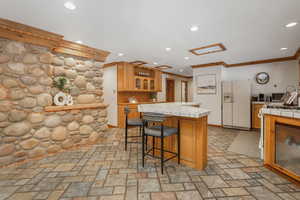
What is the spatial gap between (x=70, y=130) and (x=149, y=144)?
6.13 feet

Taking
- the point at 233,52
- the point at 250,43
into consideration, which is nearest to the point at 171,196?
the point at 250,43

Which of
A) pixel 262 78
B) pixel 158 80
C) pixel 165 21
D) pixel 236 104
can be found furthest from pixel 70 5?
pixel 262 78

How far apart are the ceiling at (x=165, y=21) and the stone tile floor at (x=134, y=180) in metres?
2.49

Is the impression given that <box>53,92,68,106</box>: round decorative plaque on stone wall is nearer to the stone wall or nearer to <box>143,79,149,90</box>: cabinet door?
the stone wall

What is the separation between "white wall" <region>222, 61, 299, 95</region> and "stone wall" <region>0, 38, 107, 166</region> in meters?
5.17

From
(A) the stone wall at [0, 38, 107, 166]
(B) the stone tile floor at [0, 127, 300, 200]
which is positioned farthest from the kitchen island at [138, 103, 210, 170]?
(A) the stone wall at [0, 38, 107, 166]

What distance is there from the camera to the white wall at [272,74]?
192 inches

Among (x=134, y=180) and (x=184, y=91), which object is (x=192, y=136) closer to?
(x=134, y=180)

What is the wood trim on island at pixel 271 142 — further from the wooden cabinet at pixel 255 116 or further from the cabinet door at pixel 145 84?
the cabinet door at pixel 145 84

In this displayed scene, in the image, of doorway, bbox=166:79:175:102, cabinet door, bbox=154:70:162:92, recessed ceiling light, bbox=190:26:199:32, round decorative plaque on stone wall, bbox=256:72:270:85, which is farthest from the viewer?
doorway, bbox=166:79:175:102

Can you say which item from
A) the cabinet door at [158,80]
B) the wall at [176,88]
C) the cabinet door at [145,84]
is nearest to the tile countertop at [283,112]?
the cabinet door at [145,84]

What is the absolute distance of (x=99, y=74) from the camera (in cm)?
387

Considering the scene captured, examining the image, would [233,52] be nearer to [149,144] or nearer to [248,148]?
[248,148]

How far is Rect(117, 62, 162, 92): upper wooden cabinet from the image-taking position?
17.5ft
